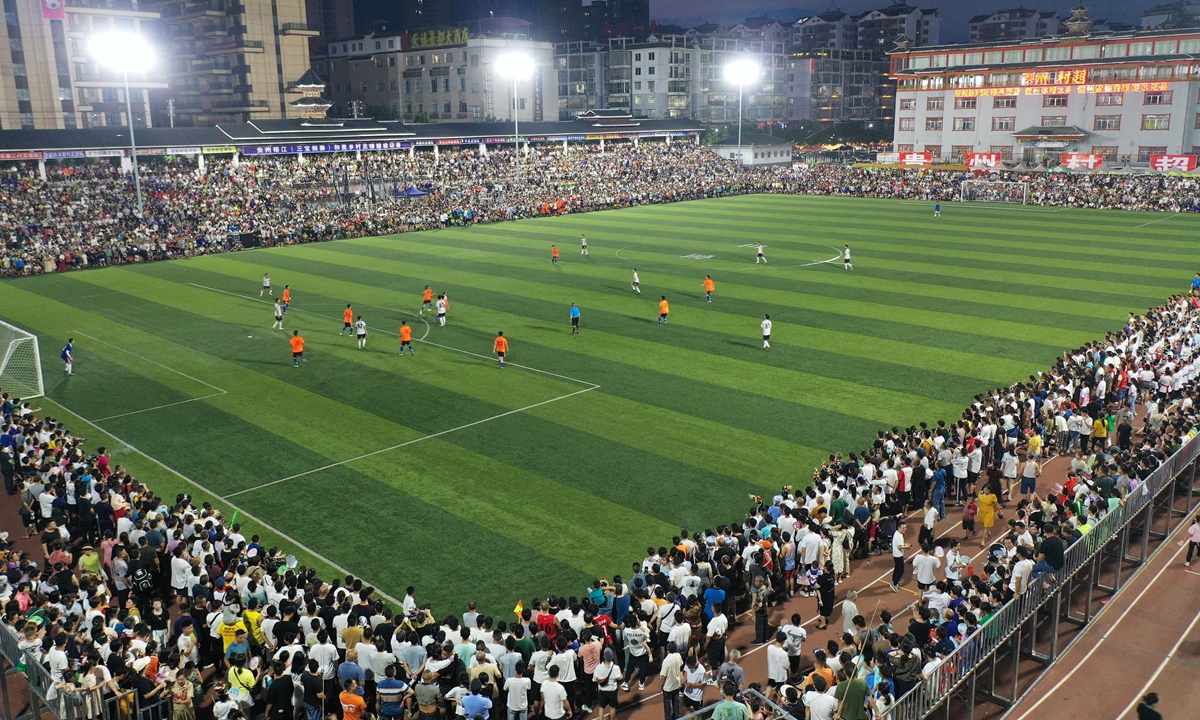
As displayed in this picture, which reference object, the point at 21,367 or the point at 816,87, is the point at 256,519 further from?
the point at 816,87

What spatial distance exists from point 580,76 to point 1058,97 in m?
89.2

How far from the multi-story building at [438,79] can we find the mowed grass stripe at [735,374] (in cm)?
9400

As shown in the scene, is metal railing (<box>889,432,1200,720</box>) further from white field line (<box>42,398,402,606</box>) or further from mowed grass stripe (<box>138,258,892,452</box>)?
white field line (<box>42,398,402,606</box>)

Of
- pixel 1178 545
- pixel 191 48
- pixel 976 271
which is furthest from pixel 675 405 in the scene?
pixel 191 48

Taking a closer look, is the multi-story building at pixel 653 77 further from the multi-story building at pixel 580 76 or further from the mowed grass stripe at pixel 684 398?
the mowed grass stripe at pixel 684 398

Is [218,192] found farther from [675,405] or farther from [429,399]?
[675,405]

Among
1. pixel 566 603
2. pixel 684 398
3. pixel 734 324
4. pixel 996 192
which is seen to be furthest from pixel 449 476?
pixel 996 192

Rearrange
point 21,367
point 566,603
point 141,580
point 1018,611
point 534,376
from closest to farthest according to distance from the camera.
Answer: point 1018,611 < point 566,603 < point 141,580 < point 534,376 < point 21,367

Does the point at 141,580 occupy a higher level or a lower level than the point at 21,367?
lower

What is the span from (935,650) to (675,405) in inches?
597

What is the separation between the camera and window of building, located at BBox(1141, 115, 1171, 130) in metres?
86.9

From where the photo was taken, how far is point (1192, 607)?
50.7ft

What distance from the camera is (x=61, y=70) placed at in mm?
97000

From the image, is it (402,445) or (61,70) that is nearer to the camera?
(402,445)
